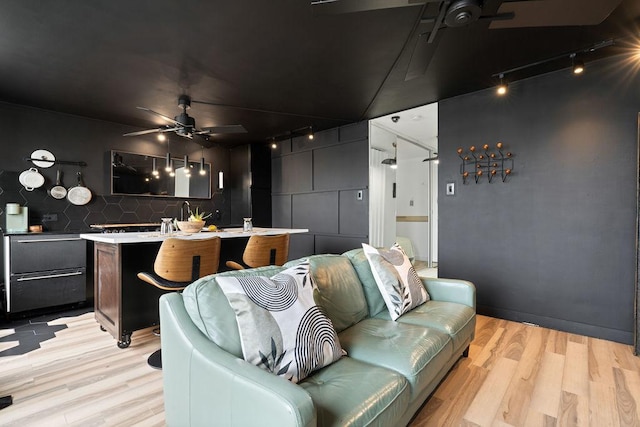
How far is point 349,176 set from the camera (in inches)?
194

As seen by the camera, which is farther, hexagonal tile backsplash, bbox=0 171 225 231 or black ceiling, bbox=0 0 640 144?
hexagonal tile backsplash, bbox=0 171 225 231

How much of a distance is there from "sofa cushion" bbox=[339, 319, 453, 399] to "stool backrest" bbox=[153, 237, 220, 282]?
1.29m

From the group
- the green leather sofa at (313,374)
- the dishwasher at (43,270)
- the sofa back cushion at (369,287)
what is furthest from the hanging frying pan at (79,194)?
the sofa back cushion at (369,287)

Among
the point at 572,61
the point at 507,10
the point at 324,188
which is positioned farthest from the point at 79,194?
the point at 572,61

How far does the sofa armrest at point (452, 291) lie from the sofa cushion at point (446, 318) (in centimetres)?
7

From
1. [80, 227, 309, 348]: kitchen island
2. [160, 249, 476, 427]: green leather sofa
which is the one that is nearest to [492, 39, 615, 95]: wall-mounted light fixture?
[160, 249, 476, 427]: green leather sofa

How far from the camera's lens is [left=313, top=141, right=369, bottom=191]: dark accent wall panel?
15.7 feet

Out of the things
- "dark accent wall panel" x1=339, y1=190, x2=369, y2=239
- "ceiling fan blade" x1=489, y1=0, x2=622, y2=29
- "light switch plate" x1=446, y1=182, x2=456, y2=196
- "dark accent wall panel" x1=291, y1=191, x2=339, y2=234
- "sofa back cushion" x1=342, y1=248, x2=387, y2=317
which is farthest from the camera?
"dark accent wall panel" x1=291, y1=191, x2=339, y2=234

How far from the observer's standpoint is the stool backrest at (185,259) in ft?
7.70

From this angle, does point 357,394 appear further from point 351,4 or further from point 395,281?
point 351,4

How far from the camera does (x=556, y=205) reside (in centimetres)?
310

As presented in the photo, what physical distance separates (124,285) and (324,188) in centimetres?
329

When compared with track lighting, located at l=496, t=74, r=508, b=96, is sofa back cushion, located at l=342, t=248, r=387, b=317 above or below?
below

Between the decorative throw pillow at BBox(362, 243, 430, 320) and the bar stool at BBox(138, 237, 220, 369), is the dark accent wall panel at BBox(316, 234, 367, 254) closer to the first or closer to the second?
the decorative throw pillow at BBox(362, 243, 430, 320)
